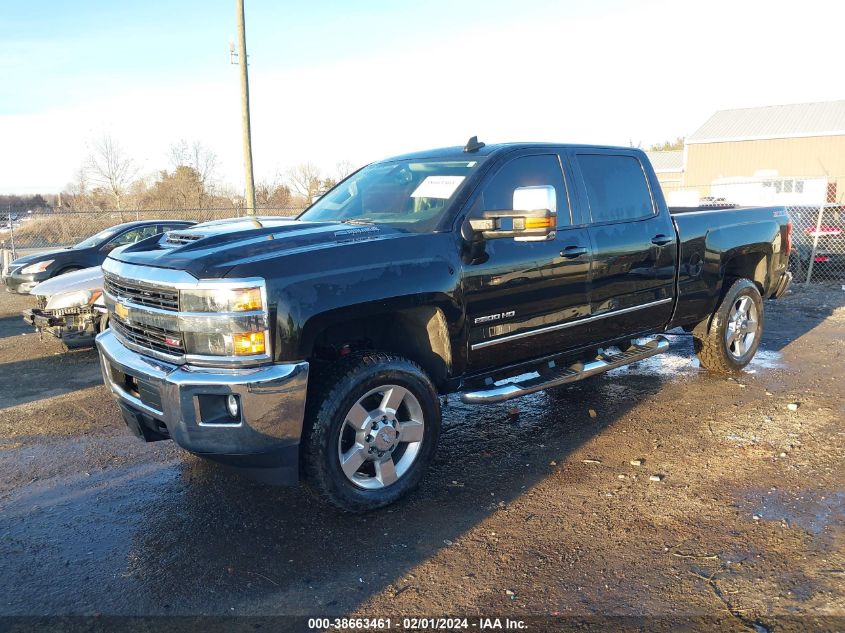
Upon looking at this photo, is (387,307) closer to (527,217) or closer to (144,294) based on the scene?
(527,217)

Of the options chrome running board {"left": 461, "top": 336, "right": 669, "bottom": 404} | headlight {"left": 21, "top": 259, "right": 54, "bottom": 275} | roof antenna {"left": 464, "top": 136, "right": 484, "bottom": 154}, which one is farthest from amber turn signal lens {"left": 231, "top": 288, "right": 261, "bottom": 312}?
headlight {"left": 21, "top": 259, "right": 54, "bottom": 275}

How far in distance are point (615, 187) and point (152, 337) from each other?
3.53m

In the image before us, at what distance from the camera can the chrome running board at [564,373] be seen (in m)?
4.05

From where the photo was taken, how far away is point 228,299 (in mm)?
3148

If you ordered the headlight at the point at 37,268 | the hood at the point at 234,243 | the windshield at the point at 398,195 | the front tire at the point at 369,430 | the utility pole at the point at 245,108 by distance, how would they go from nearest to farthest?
the hood at the point at 234,243, the front tire at the point at 369,430, the windshield at the point at 398,195, the headlight at the point at 37,268, the utility pole at the point at 245,108

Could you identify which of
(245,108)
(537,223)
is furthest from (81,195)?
(537,223)

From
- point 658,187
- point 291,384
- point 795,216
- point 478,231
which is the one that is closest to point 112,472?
point 291,384

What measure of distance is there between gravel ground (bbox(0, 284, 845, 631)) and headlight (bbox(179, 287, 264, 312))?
4.04ft

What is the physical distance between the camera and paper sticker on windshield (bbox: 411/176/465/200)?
4.16 metres

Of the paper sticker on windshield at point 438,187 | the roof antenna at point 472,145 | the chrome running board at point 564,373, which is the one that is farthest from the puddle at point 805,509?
the roof antenna at point 472,145

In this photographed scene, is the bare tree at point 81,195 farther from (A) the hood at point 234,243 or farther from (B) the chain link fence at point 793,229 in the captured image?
(A) the hood at point 234,243

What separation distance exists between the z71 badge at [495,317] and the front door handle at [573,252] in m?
0.61

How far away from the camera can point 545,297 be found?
433 cm

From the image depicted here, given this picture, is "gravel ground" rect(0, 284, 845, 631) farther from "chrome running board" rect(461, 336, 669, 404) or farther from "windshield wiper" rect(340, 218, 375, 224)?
"windshield wiper" rect(340, 218, 375, 224)
